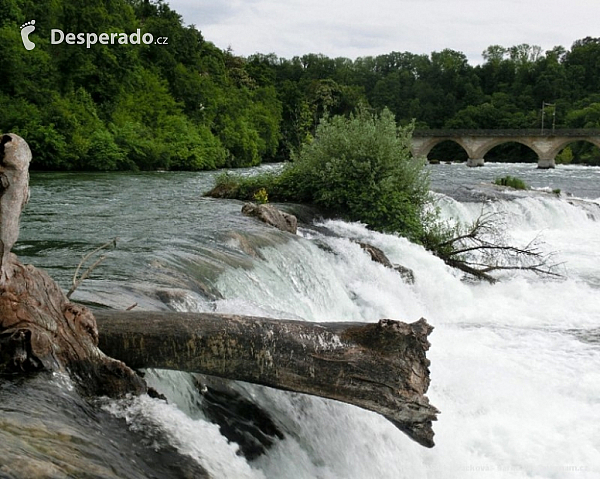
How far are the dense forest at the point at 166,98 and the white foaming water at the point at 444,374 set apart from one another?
6899 mm

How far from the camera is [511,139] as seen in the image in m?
72.7

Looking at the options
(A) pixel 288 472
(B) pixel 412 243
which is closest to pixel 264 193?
(B) pixel 412 243

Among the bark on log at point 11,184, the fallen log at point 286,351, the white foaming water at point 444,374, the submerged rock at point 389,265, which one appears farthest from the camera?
the submerged rock at point 389,265

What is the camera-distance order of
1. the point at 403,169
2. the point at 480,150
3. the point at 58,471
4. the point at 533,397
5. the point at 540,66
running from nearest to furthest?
the point at 58,471, the point at 533,397, the point at 403,169, the point at 480,150, the point at 540,66

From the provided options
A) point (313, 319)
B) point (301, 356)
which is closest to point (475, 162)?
point (313, 319)

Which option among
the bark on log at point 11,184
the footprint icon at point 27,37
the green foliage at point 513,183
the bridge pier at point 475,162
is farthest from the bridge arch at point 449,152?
Answer: the bark on log at point 11,184

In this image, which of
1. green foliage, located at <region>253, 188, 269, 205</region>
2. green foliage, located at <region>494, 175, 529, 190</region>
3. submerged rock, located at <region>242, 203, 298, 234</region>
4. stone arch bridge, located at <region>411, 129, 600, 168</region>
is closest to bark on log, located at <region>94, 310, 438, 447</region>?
Answer: submerged rock, located at <region>242, 203, 298, 234</region>

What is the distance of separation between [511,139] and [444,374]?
68.2 meters

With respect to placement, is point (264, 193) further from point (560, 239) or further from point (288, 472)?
point (288, 472)

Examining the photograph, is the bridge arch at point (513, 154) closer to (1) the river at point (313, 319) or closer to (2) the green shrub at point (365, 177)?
(1) the river at point (313, 319)

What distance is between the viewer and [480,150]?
74.4 meters

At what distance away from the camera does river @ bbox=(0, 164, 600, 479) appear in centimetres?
390

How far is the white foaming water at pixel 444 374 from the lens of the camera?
5.52 m

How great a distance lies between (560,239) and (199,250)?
14275 millimetres
